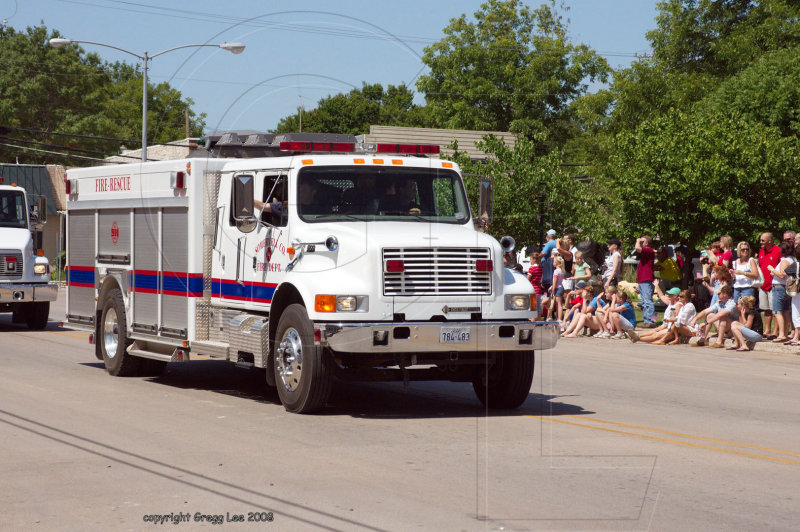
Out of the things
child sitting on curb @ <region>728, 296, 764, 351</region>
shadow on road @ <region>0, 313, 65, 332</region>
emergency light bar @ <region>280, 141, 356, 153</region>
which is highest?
emergency light bar @ <region>280, 141, 356, 153</region>

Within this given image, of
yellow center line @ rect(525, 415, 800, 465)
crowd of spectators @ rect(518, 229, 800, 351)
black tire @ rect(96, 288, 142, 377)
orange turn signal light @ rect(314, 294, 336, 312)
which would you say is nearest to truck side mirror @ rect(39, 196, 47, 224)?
black tire @ rect(96, 288, 142, 377)

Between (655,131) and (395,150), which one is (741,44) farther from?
(395,150)

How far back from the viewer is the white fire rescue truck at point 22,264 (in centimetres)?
2219

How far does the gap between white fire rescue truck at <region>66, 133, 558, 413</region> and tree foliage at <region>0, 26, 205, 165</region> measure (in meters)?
64.9

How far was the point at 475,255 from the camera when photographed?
1138 centimetres

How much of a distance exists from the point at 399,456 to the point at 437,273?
2.61m

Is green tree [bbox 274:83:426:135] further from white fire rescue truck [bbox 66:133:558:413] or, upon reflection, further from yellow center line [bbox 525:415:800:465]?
yellow center line [bbox 525:415:800:465]

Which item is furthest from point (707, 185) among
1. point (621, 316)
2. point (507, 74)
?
point (507, 74)

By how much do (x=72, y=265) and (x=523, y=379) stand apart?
25.9 feet

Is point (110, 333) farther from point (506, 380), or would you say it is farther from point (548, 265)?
point (548, 265)

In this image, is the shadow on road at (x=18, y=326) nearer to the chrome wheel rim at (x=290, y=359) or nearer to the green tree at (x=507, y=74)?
the chrome wheel rim at (x=290, y=359)

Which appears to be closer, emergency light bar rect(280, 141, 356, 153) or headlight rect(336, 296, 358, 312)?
headlight rect(336, 296, 358, 312)

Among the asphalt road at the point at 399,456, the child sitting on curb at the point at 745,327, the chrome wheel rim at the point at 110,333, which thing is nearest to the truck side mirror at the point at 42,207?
the chrome wheel rim at the point at 110,333

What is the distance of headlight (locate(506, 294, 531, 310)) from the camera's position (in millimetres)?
11461
